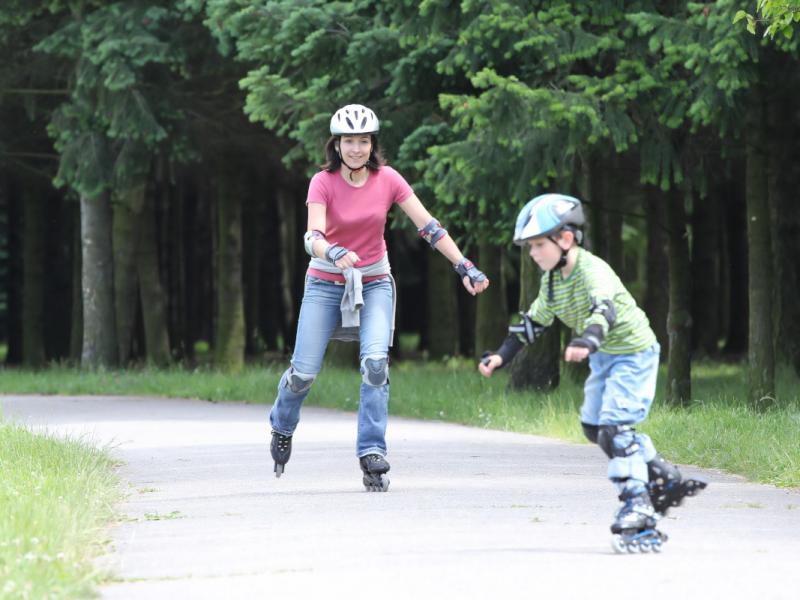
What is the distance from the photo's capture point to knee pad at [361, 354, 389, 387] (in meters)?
8.62

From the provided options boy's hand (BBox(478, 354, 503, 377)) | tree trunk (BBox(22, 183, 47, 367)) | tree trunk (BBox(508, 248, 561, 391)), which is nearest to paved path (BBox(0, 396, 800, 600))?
boy's hand (BBox(478, 354, 503, 377))

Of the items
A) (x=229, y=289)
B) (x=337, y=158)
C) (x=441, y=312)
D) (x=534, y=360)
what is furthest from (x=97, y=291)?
(x=337, y=158)

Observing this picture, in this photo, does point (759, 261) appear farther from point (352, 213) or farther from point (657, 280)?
point (657, 280)

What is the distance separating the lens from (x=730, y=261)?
103ft

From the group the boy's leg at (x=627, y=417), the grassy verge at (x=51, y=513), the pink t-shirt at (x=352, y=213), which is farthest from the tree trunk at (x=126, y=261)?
the boy's leg at (x=627, y=417)

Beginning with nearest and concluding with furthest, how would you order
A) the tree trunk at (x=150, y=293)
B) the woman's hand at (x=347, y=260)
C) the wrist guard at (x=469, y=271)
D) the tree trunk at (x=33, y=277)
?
the woman's hand at (x=347, y=260)
the wrist guard at (x=469, y=271)
the tree trunk at (x=150, y=293)
the tree trunk at (x=33, y=277)

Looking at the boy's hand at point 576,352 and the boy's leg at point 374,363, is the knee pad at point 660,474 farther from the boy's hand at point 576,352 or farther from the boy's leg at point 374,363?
the boy's leg at point 374,363

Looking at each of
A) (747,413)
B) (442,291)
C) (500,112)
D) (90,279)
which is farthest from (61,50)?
(747,413)

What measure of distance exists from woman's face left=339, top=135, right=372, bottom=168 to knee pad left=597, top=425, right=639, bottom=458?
2.66m

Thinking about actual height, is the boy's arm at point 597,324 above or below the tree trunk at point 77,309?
above

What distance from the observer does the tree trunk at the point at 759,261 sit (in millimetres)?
13703

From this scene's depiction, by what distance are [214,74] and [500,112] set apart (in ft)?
37.4

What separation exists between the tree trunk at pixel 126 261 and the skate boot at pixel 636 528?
19.7 m

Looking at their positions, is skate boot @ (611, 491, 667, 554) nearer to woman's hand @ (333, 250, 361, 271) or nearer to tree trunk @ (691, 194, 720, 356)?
woman's hand @ (333, 250, 361, 271)
